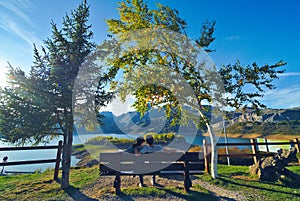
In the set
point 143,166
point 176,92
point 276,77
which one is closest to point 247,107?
point 276,77

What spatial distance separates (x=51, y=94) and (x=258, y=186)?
8.67m

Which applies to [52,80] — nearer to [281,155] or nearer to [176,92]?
[176,92]

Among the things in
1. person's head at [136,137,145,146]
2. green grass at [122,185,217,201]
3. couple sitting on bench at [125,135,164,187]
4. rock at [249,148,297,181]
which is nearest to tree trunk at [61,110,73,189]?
green grass at [122,185,217,201]

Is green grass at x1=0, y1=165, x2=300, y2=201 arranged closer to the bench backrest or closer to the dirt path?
the dirt path

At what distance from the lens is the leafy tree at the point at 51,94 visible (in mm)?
5957

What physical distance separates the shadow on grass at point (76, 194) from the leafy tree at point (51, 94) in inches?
14.4

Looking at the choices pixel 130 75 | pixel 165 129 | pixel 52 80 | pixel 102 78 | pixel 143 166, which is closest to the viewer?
pixel 143 166

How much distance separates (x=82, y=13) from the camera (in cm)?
809

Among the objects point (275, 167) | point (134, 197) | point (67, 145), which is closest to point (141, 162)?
point (134, 197)

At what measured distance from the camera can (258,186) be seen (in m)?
6.25

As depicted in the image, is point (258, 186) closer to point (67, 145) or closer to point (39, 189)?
point (67, 145)

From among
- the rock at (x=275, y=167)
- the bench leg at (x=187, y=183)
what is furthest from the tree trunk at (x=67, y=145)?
the rock at (x=275, y=167)

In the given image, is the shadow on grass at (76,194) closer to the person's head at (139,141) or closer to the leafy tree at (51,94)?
the leafy tree at (51,94)

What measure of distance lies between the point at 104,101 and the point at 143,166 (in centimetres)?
348
